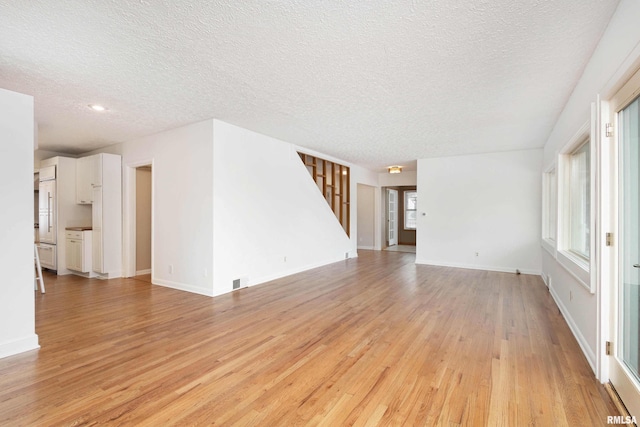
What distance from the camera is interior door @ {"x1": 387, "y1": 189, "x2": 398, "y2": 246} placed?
10.5 meters

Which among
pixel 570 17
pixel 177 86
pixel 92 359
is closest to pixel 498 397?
pixel 570 17

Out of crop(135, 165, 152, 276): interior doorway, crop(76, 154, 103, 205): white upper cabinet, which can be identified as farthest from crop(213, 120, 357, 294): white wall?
crop(76, 154, 103, 205): white upper cabinet

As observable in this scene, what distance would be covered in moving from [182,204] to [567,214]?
557 centimetres

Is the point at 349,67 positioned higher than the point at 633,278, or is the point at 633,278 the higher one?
the point at 349,67

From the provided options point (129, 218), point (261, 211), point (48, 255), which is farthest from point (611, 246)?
point (48, 255)

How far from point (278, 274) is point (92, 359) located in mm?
3272

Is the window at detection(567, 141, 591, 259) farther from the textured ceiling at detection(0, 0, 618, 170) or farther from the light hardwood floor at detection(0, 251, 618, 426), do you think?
the light hardwood floor at detection(0, 251, 618, 426)

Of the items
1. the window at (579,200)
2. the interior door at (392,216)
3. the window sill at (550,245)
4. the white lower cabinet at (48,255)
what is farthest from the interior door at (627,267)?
the white lower cabinet at (48,255)

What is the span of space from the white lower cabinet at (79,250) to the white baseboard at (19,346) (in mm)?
3497

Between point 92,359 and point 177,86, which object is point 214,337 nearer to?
point 92,359

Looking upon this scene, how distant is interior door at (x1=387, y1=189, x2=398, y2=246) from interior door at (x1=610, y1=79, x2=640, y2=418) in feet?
27.5

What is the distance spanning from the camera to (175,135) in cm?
471

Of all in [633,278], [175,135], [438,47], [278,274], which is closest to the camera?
[633,278]

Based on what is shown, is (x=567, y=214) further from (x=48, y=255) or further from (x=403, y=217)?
(x=48, y=255)
